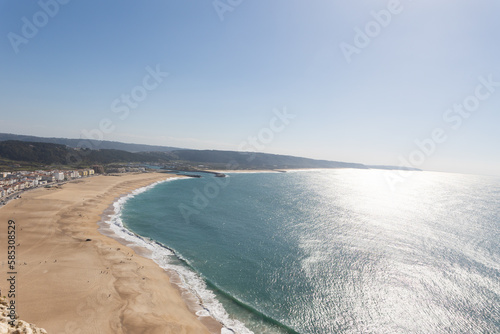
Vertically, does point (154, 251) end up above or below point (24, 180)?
below

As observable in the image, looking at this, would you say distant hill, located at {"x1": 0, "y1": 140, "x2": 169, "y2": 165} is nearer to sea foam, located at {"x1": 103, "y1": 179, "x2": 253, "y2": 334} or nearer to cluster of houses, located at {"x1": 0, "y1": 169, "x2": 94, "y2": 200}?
cluster of houses, located at {"x1": 0, "y1": 169, "x2": 94, "y2": 200}

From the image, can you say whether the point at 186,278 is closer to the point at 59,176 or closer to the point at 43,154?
the point at 59,176

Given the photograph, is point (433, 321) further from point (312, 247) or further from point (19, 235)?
point (19, 235)

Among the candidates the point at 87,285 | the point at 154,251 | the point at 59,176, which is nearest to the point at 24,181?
the point at 59,176

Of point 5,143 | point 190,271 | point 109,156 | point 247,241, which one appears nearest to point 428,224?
point 247,241

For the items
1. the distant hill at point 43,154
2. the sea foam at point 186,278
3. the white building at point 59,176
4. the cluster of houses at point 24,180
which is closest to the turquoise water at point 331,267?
the sea foam at point 186,278

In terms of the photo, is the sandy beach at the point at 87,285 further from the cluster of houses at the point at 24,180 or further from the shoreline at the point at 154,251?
the cluster of houses at the point at 24,180
